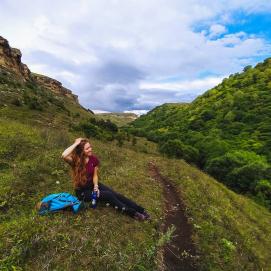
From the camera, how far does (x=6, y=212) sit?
35.2 feet

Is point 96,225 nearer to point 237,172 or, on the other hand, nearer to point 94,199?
point 94,199

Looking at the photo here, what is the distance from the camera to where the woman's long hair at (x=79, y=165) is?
36.4 ft

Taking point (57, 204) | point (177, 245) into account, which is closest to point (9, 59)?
point (57, 204)

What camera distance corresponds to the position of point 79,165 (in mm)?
11148

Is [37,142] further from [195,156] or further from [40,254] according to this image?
[195,156]

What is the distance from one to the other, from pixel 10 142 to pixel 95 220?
11.4m

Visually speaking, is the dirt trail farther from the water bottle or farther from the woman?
the water bottle

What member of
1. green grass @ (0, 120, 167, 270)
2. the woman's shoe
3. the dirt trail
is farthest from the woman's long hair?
the dirt trail

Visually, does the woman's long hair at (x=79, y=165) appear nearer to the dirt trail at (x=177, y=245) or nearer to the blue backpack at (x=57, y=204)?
the blue backpack at (x=57, y=204)

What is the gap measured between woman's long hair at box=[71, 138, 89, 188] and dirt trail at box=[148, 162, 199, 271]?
3.38 metres

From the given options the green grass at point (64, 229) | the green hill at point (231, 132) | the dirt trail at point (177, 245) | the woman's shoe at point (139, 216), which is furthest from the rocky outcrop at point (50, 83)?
the woman's shoe at point (139, 216)

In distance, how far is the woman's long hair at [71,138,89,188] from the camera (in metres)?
11.1

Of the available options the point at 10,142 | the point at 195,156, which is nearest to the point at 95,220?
the point at 10,142

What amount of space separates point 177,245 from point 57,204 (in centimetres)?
456
